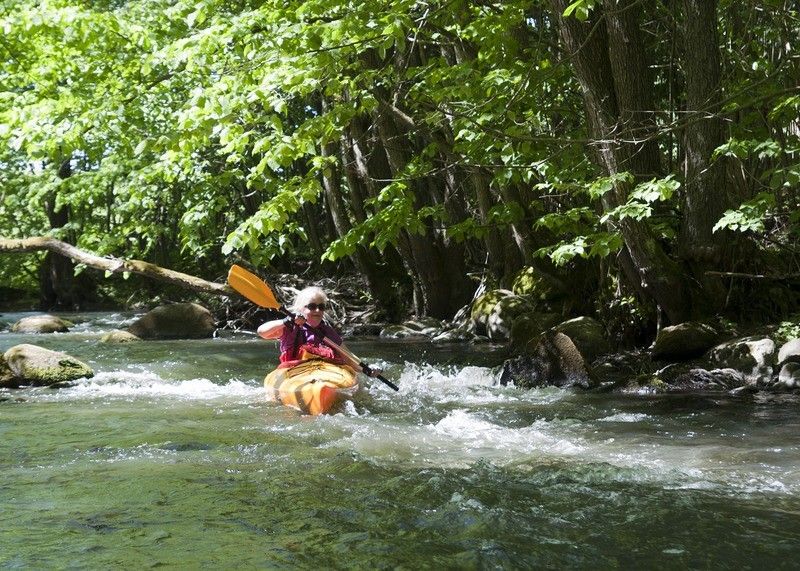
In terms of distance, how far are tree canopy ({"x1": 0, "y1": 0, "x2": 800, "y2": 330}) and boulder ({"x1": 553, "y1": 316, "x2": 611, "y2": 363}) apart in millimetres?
454

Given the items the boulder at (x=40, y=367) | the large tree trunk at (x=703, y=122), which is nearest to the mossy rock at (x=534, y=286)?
the large tree trunk at (x=703, y=122)

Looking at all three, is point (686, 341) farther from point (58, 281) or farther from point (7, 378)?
point (58, 281)

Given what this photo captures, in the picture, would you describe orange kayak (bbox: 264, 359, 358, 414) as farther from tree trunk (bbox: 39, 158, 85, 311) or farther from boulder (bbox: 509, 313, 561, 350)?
tree trunk (bbox: 39, 158, 85, 311)

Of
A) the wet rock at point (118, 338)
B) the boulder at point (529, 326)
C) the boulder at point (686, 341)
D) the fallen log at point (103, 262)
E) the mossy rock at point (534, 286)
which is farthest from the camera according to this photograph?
the wet rock at point (118, 338)

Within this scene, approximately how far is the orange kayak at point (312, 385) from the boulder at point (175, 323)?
24.6ft

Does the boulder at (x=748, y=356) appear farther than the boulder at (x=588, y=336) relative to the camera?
No

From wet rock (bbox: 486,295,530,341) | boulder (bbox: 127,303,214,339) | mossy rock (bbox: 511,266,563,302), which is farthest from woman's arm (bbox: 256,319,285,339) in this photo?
boulder (bbox: 127,303,214,339)

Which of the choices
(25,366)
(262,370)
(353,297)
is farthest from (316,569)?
(353,297)

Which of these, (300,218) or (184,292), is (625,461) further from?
(184,292)

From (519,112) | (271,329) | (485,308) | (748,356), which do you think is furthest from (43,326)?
(748,356)

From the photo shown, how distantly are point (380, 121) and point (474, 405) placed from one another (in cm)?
634

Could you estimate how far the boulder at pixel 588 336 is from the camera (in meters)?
8.91

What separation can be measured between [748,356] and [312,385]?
389 cm

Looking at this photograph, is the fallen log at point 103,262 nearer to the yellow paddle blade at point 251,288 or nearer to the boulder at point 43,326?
the yellow paddle blade at point 251,288
